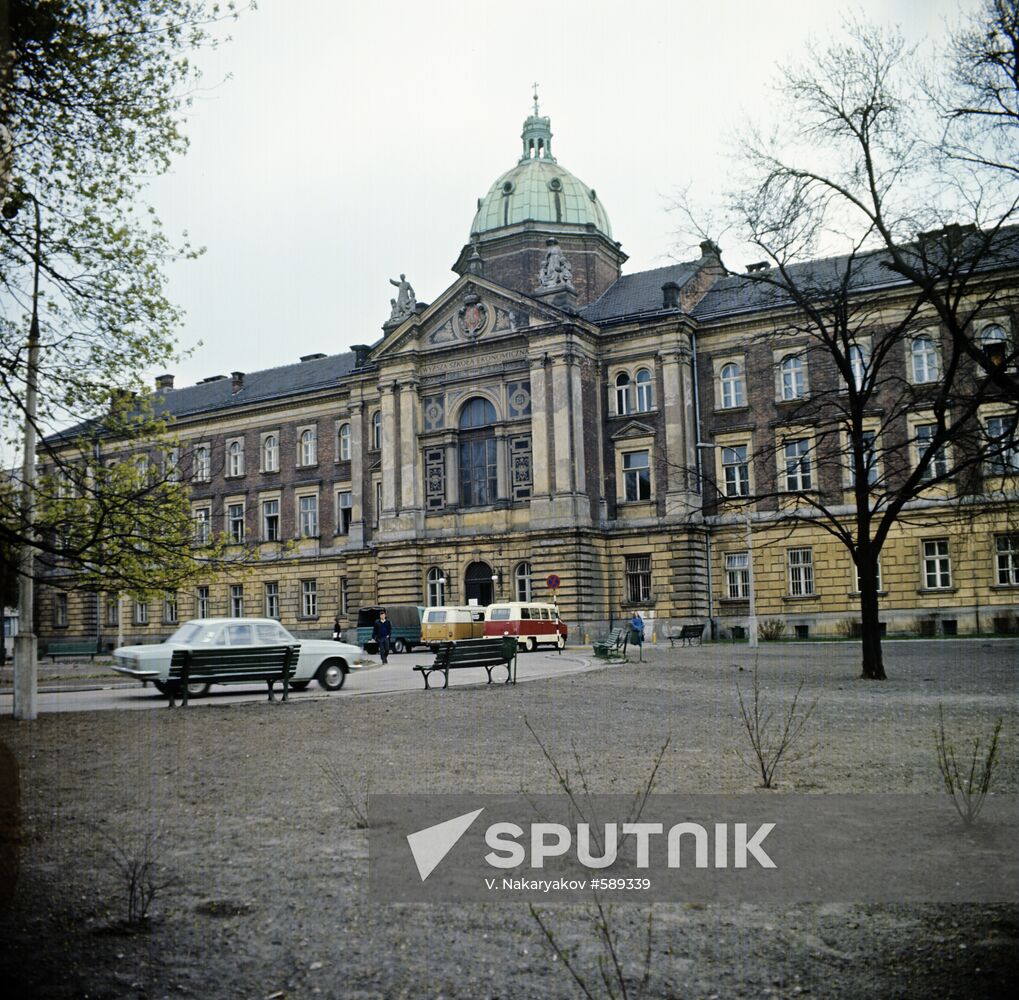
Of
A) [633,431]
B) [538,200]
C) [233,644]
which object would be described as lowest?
[233,644]

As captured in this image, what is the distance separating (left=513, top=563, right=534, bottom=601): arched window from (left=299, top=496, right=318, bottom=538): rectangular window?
631 inches

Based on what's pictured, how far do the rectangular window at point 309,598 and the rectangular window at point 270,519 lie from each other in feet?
13.2

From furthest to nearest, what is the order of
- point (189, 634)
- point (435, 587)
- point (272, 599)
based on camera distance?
point (272, 599) < point (435, 587) < point (189, 634)

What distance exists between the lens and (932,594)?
136 feet

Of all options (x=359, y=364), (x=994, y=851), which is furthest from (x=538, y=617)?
(x=994, y=851)

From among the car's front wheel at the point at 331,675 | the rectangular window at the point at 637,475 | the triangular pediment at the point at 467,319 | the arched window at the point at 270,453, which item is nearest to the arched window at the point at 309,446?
the arched window at the point at 270,453

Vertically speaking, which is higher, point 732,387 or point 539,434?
point 732,387

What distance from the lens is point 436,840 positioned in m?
7.31

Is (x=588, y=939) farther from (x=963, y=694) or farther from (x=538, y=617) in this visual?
(x=538, y=617)

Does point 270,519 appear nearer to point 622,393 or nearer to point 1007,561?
point 622,393

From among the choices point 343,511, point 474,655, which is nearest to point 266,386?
point 343,511

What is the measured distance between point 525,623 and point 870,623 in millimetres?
21113

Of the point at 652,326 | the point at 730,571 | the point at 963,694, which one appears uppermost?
the point at 652,326

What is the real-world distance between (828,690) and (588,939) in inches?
581
